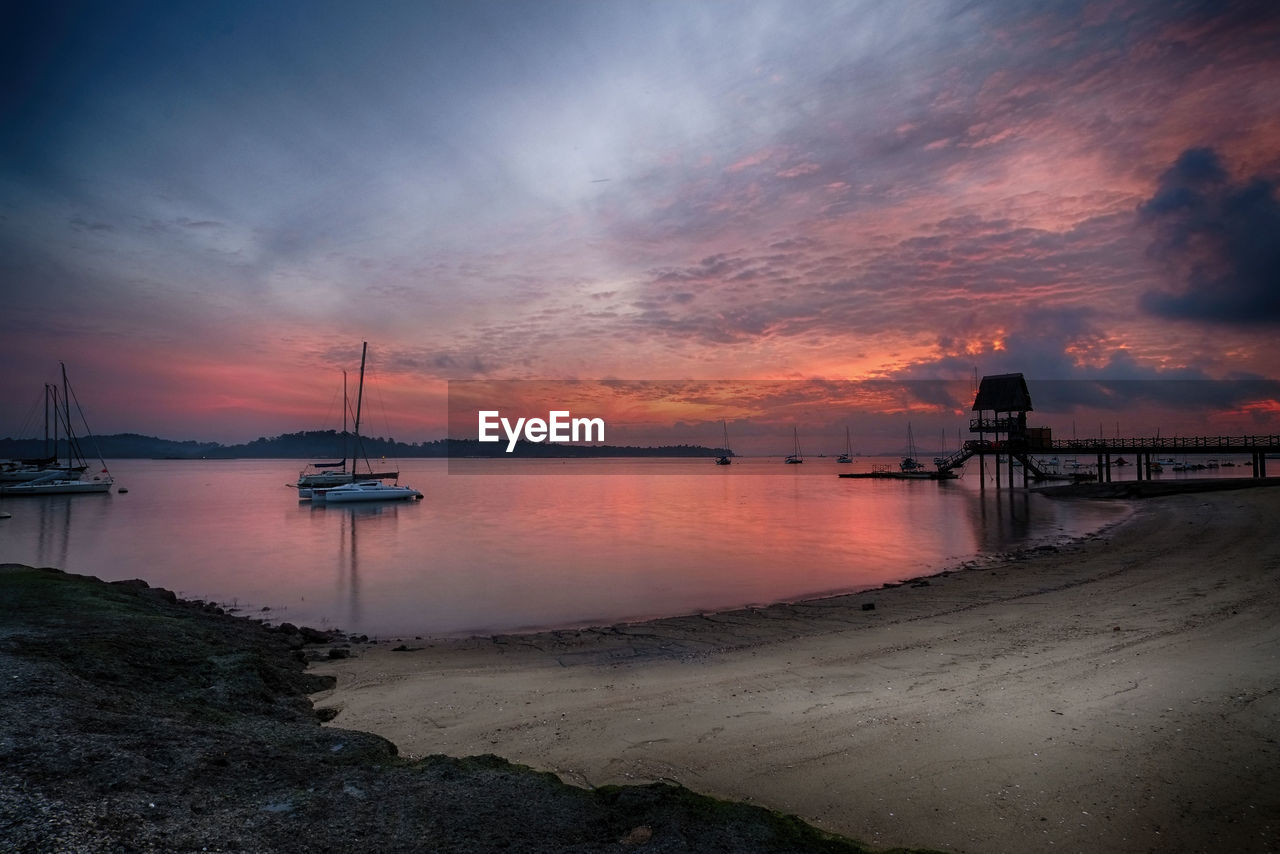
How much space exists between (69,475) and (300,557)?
77.4 m

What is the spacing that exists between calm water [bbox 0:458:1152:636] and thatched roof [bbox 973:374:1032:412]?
9.45 metres

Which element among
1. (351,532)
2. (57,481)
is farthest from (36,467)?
(351,532)

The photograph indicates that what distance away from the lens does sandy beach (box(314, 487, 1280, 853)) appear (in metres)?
5.44

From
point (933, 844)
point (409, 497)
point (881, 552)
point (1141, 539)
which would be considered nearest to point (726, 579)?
point (881, 552)

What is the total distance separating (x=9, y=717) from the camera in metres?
5.67

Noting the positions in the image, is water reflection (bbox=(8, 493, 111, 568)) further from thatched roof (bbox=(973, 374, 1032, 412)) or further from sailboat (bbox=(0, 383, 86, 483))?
thatched roof (bbox=(973, 374, 1032, 412))

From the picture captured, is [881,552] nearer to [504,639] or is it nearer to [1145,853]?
[504,639]

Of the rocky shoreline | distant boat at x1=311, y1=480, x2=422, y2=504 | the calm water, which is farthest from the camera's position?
distant boat at x1=311, y1=480, x2=422, y2=504

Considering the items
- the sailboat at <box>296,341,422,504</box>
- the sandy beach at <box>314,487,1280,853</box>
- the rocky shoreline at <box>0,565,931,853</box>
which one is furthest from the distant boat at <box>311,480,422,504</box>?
the rocky shoreline at <box>0,565,931,853</box>

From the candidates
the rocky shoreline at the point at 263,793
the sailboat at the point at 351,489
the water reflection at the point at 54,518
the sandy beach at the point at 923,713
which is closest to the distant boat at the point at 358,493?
the sailboat at the point at 351,489

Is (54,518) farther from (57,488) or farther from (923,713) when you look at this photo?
(923,713)

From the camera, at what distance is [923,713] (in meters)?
7.61

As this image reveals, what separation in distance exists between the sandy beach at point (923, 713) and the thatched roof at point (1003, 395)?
56818 mm

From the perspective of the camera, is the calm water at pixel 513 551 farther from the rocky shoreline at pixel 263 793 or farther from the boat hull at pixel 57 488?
the boat hull at pixel 57 488
